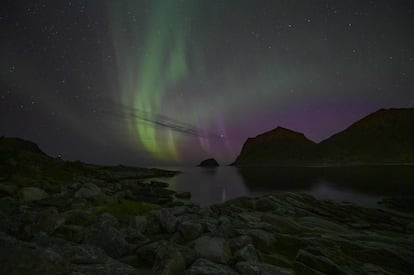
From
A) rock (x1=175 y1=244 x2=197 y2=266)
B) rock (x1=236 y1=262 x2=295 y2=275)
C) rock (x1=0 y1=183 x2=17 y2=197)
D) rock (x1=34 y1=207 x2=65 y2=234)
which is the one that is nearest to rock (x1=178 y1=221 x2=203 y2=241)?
rock (x1=175 y1=244 x2=197 y2=266)

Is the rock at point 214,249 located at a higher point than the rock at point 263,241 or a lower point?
higher

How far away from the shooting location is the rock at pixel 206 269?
5129mm

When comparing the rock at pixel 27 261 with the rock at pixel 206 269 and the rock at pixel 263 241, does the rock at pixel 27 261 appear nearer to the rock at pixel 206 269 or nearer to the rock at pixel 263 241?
the rock at pixel 206 269

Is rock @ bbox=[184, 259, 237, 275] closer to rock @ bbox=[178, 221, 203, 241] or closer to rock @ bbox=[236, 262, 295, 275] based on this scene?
rock @ bbox=[236, 262, 295, 275]

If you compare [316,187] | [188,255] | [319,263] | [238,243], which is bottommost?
[316,187]

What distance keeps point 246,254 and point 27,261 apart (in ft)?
17.3

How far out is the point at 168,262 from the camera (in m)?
5.14

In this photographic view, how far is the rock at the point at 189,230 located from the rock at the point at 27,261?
5568 mm

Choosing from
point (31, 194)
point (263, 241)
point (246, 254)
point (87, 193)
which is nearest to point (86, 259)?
point (246, 254)

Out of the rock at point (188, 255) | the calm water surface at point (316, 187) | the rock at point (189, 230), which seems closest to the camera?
the rock at point (188, 255)

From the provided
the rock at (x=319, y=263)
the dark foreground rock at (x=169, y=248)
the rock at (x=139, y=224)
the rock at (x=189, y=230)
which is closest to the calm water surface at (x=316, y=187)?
the rock at (x=139, y=224)

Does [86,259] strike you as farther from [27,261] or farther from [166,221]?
[166,221]

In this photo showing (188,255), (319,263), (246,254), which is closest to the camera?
(188,255)

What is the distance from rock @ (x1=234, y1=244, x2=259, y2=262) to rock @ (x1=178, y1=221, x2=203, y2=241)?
8.92 feet
